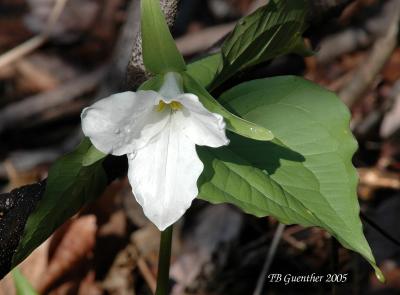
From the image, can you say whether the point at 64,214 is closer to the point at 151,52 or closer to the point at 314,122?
the point at 151,52

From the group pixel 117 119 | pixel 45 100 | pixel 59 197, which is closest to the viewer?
pixel 117 119

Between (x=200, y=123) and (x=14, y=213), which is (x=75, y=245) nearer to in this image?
(x=14, y=213)

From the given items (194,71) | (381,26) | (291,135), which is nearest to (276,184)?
(291,135)

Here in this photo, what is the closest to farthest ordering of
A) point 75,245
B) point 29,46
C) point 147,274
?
point 75,245, point 147,274, point 29,46

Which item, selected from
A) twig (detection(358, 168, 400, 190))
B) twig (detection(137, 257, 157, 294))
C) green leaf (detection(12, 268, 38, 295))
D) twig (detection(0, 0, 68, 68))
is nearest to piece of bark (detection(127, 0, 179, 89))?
green leaf (detection(12, 268, 38, 295))

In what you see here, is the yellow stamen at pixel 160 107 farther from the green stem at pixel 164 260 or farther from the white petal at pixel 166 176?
the green stem at pixel 164 260

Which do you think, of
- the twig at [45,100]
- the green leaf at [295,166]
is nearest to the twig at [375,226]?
the green leaf at [295,166]

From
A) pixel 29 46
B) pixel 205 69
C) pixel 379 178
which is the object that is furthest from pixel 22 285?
pixel 29 46
